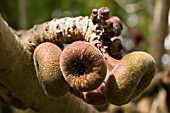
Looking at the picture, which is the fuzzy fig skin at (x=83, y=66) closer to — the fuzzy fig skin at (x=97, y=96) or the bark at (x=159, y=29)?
the fuzzy fig skin at (x=97, y=96)

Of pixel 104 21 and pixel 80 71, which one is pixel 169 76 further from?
pixel 80 71

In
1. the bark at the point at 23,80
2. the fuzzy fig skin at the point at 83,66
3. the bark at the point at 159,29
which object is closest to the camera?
the fuzzy fig skin at the point at 83,66

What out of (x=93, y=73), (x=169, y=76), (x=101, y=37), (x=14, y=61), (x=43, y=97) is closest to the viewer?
(x=93, y=73)

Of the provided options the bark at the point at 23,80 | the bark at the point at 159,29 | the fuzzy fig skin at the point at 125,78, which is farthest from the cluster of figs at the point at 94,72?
the bark at the point at 159,29

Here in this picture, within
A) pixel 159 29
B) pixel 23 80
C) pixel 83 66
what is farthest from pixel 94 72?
pixel 159 29

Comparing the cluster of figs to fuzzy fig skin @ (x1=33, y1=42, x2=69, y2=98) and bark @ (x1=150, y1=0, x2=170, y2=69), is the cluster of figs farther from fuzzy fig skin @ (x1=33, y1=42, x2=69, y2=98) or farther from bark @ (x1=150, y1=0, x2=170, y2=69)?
bark @ (x1=150, y1=0, x2=170, y2=69)

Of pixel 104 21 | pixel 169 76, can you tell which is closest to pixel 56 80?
pixel 104 21

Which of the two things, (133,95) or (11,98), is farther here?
Answer: (11,98)

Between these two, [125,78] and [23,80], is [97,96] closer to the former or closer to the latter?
[125,78]
